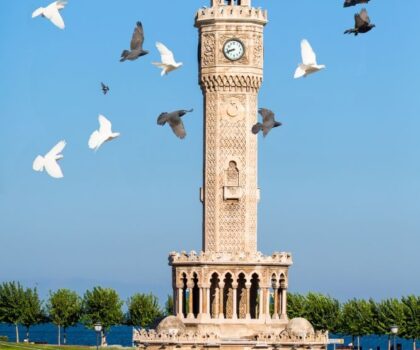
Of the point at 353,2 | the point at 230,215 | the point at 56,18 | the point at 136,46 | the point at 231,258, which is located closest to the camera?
the point at 56,18

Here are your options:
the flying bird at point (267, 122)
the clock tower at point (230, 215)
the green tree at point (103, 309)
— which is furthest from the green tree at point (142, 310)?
the flying bird at point (267, 122)

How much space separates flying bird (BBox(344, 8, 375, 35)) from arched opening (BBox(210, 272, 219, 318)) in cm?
4801

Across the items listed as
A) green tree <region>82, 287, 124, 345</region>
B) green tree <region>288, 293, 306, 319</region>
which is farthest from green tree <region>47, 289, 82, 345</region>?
green tree <region>288, 293, 306, 319</region>

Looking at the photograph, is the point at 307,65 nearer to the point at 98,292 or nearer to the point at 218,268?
the point at 218,268

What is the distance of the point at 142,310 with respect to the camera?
573 ft

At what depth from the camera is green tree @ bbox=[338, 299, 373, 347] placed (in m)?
168

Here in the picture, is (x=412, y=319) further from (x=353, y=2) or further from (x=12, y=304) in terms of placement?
(x=353, y=2)

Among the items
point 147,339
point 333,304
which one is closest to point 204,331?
point 147,339

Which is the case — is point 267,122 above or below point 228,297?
above

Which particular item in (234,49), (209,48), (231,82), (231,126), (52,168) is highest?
(209,48)

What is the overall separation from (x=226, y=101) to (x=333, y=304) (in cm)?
4379

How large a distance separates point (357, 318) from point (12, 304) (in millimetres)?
33030

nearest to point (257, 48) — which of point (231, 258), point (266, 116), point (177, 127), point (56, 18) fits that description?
point (231, 258)

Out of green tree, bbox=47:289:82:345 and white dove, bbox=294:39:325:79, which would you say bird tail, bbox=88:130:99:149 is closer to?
white dove, bbox=294:39:325:79
